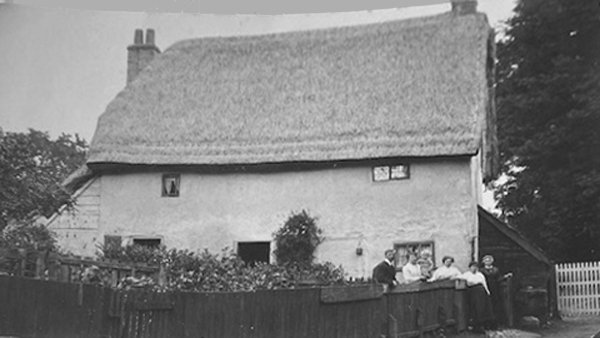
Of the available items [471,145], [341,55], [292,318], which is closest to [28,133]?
[292,318]

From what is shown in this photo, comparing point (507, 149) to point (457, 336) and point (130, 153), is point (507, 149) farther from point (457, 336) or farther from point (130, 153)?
point (130, 153)

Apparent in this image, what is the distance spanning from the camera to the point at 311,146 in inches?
622

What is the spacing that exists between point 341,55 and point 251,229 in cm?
394

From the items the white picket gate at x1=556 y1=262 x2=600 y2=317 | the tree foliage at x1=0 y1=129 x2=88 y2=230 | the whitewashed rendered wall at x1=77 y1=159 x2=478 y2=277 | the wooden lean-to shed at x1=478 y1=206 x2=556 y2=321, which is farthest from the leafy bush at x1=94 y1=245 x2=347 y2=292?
the white picket gate at x1=556 y1=262 x2=600 y2=317

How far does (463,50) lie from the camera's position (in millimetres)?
16250

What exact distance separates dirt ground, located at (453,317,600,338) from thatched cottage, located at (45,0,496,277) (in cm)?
225

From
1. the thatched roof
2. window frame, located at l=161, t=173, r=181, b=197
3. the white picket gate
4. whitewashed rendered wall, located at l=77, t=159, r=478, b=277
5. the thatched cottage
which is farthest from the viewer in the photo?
window frame, located at l=161, t=173, r=181, b=197

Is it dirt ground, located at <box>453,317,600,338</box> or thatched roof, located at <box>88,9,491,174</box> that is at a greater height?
thatched roof, located at <box>88,9,491,174</box>

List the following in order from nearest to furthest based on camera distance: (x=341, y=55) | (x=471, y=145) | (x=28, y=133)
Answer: (x=28, y=133), (x=471, y=145), (x=341, y=55)

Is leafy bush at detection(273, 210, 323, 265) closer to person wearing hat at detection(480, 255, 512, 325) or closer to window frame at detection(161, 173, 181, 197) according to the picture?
window frame at detection(161, 173, 181, 197)

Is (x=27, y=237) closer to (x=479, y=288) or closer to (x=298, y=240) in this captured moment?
(x=298, y=240)

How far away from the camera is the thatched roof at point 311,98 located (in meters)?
15.4

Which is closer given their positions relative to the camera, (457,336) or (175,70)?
(457,336)

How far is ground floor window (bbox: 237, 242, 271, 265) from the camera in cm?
1582
